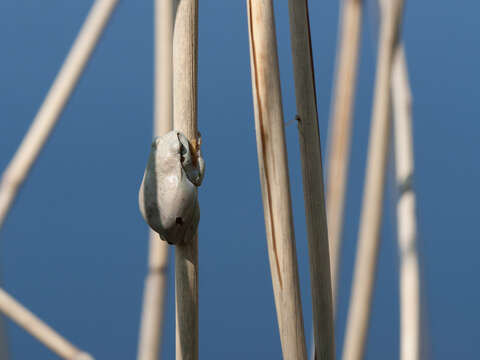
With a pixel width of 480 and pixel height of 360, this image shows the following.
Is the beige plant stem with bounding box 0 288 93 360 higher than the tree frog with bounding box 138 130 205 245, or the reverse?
the tree frog with bounding box 138 130 205 245

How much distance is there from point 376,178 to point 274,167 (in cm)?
25

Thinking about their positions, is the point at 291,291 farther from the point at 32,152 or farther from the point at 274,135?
the point at 32,152

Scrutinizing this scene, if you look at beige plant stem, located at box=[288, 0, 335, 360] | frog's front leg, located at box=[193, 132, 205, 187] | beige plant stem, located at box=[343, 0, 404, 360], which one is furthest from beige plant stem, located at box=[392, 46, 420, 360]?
frog's front leg, located at box=[193, 132, 205, 187]

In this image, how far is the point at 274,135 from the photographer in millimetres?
437

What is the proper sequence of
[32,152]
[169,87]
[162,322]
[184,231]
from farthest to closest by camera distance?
[162,322], [169,87], [32,152], [184,231]

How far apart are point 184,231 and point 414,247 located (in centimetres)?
31

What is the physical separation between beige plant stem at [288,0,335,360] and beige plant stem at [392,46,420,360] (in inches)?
7.2

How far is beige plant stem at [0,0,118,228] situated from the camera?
62cm

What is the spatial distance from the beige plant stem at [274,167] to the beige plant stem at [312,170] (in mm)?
26

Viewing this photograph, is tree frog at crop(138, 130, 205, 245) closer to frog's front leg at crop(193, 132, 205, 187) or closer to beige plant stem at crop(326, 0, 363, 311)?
frog's front leg at crop(193, 132, 205, 187)

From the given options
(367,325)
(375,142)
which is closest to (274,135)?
(375,142)

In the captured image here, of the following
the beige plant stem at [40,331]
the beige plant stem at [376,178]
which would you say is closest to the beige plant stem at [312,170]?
the beige plant stem at [376,178]

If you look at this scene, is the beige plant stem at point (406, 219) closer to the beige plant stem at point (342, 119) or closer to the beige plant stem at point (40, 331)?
the beige plant stem at point (342, 119)

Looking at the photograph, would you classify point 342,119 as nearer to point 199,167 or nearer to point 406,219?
point 406,219
